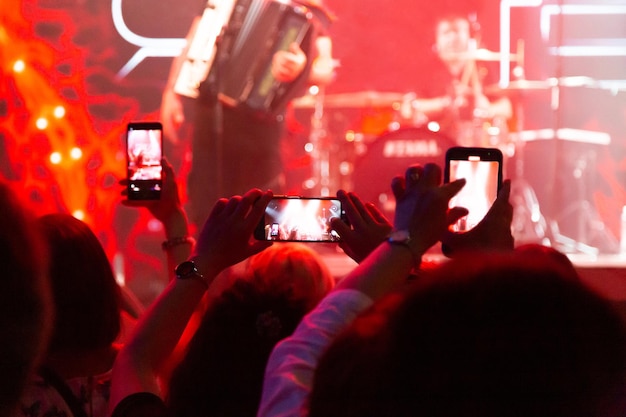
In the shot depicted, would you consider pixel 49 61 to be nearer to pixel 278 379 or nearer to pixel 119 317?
pixel 119 317

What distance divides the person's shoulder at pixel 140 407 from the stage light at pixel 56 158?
3032mm

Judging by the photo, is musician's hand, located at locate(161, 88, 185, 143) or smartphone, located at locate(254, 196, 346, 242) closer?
smartphone, located at locate(254, 196, 346, 242)

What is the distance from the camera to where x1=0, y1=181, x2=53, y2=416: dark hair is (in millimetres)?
578

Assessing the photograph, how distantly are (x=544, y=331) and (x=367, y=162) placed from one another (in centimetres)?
315

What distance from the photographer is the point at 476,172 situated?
51.0 inches

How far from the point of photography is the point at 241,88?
141 inches

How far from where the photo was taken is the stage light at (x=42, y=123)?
3.62 meters

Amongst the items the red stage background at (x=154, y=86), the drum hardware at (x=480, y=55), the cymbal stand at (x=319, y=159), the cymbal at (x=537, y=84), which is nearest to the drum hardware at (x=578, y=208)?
the red stage background at (x=154, y=86)

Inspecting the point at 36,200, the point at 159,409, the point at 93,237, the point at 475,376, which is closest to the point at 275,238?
the point at 93,237

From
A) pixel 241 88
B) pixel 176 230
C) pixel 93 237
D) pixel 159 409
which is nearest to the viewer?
pixel 159 409

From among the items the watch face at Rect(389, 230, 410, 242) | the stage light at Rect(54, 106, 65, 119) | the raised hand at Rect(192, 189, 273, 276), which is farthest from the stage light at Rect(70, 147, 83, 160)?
the watch face at Rect(389, 230, 410, 242)

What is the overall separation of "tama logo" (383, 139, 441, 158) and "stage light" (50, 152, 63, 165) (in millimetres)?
1668

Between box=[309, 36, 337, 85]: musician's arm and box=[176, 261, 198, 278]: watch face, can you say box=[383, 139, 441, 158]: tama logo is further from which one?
box=[176, 261, 198, 278]: watch face

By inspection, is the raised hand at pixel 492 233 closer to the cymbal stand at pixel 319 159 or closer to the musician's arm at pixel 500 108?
the cymbal stand at pixel 319 159
